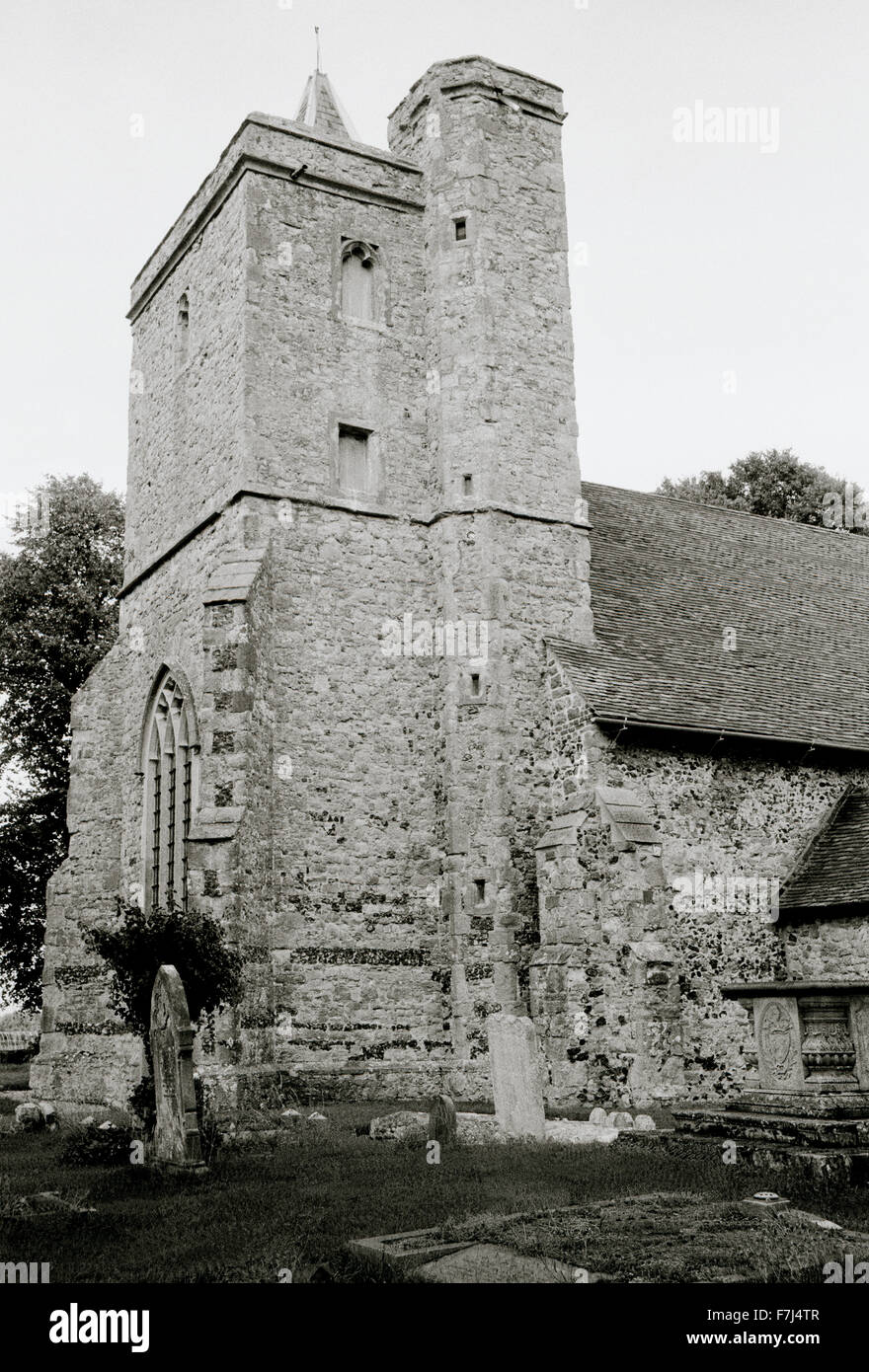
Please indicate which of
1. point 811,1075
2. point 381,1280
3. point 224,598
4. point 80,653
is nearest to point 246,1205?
point 381,1280

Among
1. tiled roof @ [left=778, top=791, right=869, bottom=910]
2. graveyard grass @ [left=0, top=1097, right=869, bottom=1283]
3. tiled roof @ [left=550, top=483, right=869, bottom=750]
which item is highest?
tiled roof @ [left=550, top=483, right=869, bottom=750]

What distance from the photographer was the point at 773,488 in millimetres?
30906

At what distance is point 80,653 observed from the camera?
26625 mm

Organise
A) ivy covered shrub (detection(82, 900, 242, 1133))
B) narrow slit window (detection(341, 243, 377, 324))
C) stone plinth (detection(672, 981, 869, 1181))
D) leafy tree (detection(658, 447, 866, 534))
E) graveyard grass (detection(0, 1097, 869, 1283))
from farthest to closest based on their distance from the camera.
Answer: leafy tree (detection(658, 447, 866, 534)) < narrow slit window (detection(341, 243, 377, 324)) < ivy covered shrub (detection(82, 900, 242, 1133)) < stone plinth (detection(672, 981, 869, 1181)) < graveyard grass (detection(0, 1097, 869, 1283))

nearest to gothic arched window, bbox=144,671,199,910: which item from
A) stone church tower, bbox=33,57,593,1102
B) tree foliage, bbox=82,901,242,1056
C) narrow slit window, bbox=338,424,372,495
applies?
stone church tower, bbox=33,57,593,1102

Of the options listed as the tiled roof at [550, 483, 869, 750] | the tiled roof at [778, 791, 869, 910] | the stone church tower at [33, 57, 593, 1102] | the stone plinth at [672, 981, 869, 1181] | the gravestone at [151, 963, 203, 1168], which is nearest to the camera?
the stone plinth at [672, 981, 869, 1181]

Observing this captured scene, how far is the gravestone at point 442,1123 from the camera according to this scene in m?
11.2

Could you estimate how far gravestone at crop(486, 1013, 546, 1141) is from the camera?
11.3 m

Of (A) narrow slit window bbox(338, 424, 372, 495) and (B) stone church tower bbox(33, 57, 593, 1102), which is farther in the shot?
(A) narrow slit window bbox(338, 424, 372, 495)

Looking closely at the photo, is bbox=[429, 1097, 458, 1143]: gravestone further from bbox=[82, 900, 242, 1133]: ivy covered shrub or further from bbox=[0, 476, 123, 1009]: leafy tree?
bbox=[0, 476, 123, 1009]: leafy tree

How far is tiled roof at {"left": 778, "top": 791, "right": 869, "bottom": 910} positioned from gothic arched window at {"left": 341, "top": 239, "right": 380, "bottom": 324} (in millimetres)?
10328

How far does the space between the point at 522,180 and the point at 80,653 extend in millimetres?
14212

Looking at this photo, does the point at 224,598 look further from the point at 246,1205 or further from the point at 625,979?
the point at 246,1205

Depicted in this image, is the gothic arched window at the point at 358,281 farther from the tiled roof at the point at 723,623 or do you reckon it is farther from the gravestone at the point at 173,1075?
the gravestone at the point at 173,1075
